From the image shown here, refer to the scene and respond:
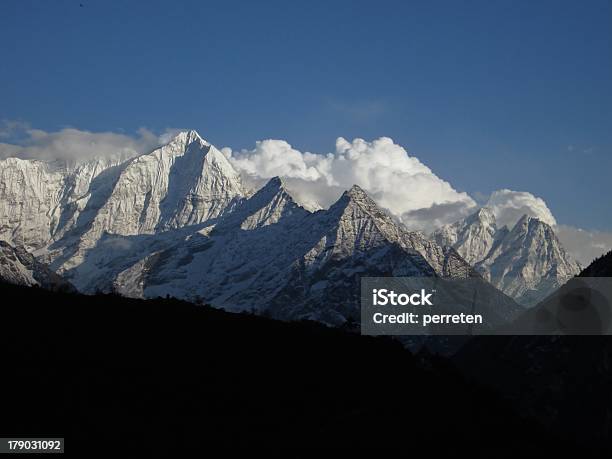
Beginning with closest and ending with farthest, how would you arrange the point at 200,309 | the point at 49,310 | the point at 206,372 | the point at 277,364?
the point at 206,372
the point at 277,364
the point at 49,310
the point at 200,309

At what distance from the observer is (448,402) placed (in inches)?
3442

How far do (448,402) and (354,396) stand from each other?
395 inches

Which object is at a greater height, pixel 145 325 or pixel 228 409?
pixel 145 325

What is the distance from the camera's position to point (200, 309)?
112 meters

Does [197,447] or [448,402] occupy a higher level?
[448,402]

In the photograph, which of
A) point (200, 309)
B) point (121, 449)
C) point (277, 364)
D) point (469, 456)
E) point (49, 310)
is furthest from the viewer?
point (200, 309)

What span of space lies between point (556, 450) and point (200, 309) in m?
47.1

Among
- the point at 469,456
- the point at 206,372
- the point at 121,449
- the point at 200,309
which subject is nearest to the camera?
the point at 121,449

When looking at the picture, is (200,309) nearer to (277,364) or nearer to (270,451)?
(277,364)

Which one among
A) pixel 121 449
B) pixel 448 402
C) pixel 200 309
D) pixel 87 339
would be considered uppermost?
pixel 200 309

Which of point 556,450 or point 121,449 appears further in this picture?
point 556,450

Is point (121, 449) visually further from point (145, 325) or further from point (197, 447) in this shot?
point (145, 325)

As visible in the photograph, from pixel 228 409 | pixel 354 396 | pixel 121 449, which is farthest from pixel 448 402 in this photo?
pixel 121 449

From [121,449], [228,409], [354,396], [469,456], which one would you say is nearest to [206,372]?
[228,409]
